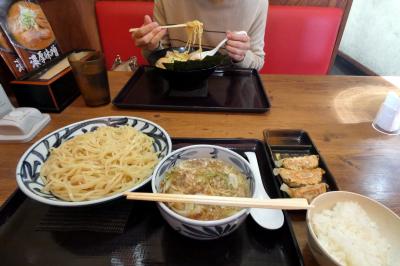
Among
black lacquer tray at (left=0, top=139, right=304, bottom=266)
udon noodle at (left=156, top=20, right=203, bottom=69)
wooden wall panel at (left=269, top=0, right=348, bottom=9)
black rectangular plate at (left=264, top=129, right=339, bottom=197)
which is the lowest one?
black lacquer tray at (left=0, top=139, right=304, bottom=266)

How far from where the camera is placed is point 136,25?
7.78 feet

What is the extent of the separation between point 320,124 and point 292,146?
28cm

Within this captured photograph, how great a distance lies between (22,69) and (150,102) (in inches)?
26.2

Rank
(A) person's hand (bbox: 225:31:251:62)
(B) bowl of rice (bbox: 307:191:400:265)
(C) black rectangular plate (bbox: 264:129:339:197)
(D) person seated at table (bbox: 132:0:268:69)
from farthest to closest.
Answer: (D) person seated at table (bbox: 132:0:268:69) → (A) person's hand (bbox: 225:31:251:62) → (C) black rectangular plate (bbox: 264:129:339:197) → (B) bowl of rice (bbox: 307:191:400:265)

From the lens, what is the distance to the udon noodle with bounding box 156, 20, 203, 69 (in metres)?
1.36

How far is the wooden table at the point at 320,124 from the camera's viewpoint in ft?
2.86

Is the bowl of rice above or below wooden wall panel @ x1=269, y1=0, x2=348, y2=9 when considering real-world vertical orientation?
below

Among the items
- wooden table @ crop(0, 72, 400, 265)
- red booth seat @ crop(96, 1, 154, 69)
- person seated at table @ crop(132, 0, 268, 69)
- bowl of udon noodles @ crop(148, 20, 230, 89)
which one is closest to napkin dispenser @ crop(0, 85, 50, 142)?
wooden table @ crop(0, 72, 400, 265)

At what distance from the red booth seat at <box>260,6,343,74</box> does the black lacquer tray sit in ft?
6.71

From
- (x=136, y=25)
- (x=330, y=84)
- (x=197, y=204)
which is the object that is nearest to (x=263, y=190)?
(x=197, y=204)

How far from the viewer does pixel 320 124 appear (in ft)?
3.82

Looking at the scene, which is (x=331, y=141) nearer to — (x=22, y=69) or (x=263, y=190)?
(x=263, y=190)

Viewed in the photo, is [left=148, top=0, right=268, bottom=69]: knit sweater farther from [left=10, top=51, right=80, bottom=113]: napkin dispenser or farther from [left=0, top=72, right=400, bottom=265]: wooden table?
[left=10, top=51, right=80, bottom=113]: napkin dispenser

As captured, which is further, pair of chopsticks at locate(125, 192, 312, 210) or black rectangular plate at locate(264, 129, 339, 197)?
black rectangular plate at locate(264, 129, 339, 197)
